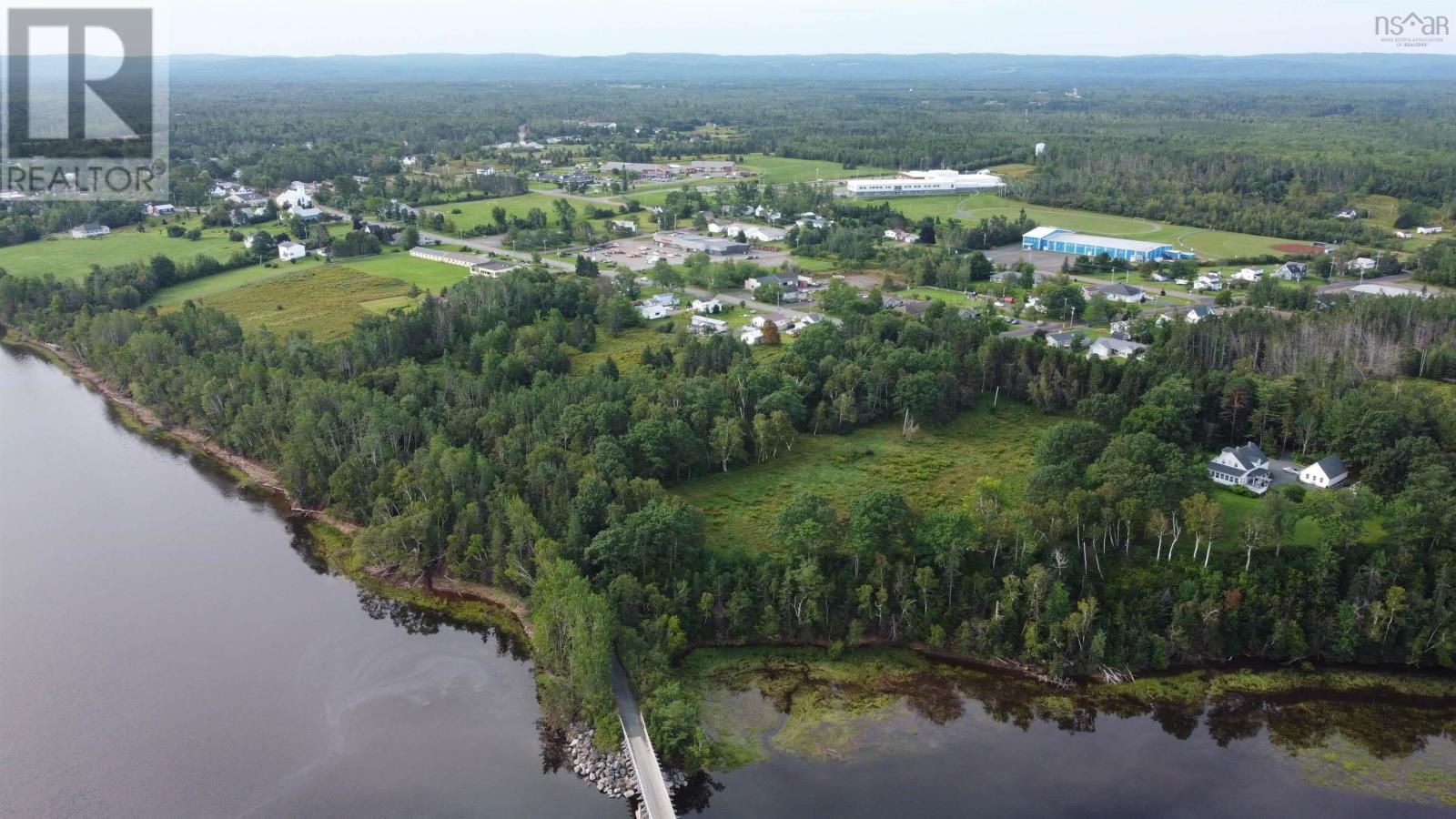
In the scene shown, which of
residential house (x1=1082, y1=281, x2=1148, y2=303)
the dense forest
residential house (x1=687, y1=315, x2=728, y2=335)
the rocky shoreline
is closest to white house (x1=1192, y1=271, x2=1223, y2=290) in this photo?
residential house (x1=1082, y1=281, x2=1148, y2=303)

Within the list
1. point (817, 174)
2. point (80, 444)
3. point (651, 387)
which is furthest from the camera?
point (817, 174)

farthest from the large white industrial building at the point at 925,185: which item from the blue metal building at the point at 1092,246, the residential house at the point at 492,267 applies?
the residential house at the point at 492,267

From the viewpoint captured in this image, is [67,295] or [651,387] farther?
[67,295]

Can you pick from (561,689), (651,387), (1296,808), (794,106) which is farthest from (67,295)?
(794,106)

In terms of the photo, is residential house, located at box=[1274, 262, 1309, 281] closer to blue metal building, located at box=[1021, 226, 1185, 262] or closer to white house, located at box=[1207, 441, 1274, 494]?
blue metal building, located at box=[1021, 226, 1185, 262]

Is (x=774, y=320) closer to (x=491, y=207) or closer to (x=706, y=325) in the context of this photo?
(x=706, y=325)

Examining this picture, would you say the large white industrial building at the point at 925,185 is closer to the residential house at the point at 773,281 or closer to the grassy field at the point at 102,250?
the residential house at the point at 773,281

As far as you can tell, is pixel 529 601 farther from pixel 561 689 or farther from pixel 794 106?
pixel 794 106

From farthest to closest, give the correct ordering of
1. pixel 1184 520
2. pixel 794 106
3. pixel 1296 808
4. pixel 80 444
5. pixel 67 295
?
pixel 794 106
pixel 67 295
pixel 80 444
pixel 1184 520
pixel 1296 808
